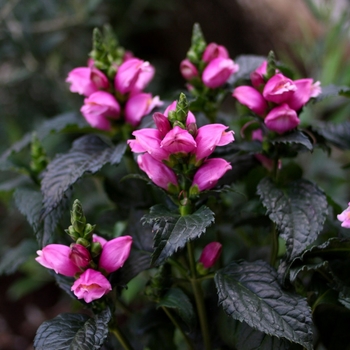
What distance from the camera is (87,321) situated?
587 millimetres

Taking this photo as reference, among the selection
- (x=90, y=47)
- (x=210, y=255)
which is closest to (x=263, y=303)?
(x=210, y=255)

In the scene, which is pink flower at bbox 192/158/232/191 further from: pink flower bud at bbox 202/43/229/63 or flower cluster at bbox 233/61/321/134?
pink flower bud at bbox 202/43/229/63

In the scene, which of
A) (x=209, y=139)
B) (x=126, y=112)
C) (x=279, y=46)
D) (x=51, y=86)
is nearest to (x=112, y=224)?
(x=126, y=112)

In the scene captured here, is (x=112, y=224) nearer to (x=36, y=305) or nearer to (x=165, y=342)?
(x=165, y=342)

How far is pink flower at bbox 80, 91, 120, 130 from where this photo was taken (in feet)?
2.28

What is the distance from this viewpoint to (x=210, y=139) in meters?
0.58

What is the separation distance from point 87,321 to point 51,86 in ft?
3.92

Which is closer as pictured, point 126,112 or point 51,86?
point 126,112

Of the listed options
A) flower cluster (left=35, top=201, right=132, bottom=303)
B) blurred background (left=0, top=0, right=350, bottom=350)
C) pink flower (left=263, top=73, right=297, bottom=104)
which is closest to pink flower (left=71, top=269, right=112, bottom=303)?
flower cluster (left=35, top=201, right=132, bottom=303)

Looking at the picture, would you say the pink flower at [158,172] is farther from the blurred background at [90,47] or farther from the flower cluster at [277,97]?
the blurred background at [90,47]

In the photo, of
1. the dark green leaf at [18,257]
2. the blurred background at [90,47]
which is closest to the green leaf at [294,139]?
the dark green leaf at [18,257]

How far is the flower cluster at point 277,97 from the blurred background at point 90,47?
2.32 feet

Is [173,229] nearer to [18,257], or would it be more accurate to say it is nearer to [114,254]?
[114,254]

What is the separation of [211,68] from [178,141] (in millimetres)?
242
